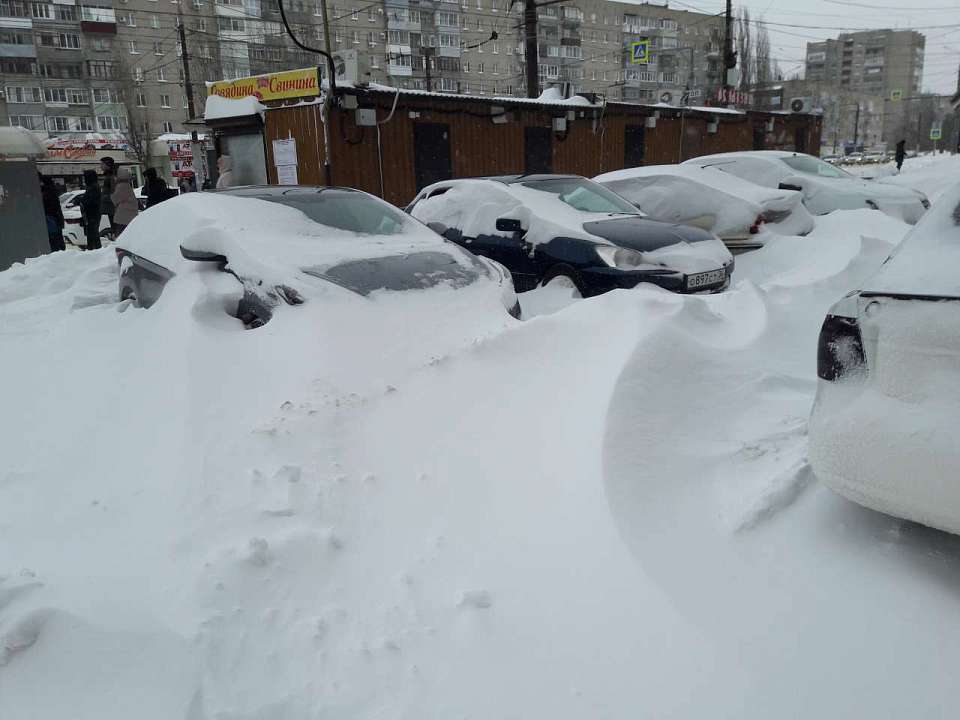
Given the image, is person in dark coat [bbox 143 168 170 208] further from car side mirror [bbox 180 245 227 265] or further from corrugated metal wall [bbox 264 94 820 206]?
car side mirror [bbox 180 245 227 265]

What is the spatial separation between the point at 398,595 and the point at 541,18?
225ft

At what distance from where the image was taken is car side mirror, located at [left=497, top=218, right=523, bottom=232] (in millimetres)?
6477

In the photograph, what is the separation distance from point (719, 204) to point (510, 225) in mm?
3536

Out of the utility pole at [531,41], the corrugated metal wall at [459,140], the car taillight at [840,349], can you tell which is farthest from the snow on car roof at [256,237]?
the utility pole at [531,41]

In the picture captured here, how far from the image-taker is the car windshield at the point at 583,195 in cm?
714

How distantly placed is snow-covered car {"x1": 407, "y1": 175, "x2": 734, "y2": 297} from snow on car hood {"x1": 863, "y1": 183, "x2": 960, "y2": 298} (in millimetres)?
3395

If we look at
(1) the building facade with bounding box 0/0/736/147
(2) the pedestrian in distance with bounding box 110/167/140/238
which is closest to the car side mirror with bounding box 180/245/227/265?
(2) the pedestrian in distance with bounding box 110/167/140/238

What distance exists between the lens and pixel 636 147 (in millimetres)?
18125

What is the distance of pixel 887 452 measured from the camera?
2002mm

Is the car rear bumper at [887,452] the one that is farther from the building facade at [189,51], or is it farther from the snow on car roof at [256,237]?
the building facade at [189,51]

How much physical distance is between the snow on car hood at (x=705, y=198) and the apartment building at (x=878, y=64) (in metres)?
104

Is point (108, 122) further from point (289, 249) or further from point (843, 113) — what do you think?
point (843, 113)

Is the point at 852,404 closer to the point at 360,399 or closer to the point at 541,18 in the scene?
the point at 360,399

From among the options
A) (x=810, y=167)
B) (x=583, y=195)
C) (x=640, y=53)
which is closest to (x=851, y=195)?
(x=810, y=167)
